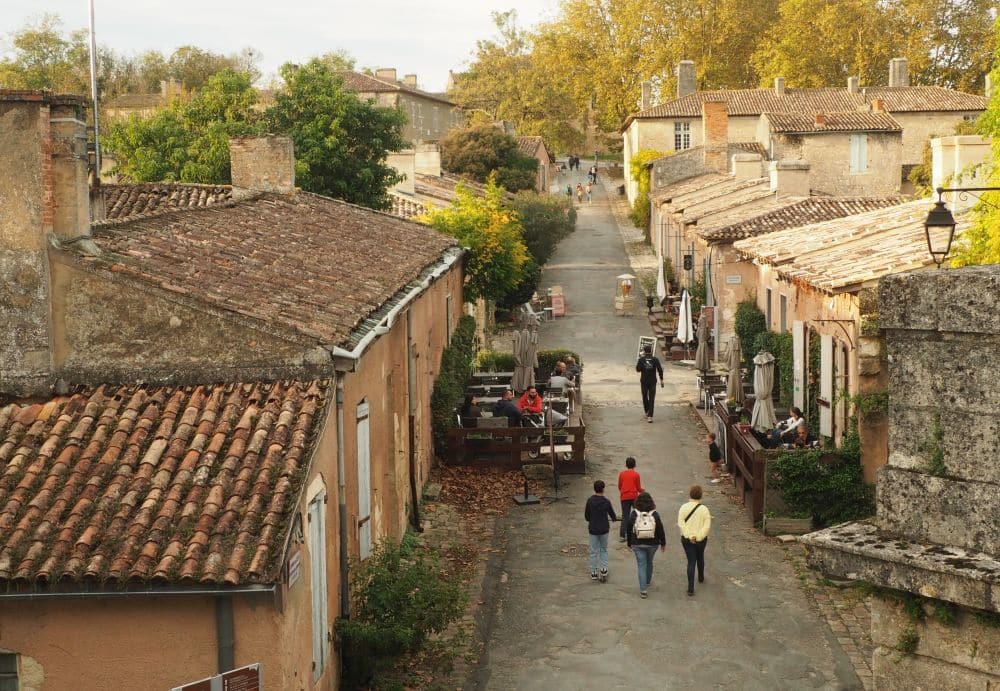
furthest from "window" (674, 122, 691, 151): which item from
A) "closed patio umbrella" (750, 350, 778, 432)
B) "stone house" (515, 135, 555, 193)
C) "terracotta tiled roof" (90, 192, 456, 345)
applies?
"closed patio umbrella" (750, 350, 778, 432)

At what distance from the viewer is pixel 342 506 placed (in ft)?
36.4

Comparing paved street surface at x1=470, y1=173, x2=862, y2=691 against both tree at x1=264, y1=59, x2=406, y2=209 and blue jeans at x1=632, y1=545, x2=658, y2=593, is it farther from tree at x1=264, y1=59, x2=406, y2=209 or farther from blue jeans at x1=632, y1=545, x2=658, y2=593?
tree at x1=264, y1=59, x2=406, y2=209

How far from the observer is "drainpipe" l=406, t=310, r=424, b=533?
17.3 meters

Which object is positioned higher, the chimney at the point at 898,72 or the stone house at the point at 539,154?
the chimney at the point at 898,72

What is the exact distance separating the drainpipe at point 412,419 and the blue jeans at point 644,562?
13.7 feet

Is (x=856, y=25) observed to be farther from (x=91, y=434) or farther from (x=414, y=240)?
(x=91, y=434)

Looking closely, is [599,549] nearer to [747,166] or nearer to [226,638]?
[226,638]

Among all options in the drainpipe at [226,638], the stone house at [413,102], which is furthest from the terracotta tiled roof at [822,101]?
the drainpipe at [226,638]

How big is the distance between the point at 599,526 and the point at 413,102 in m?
65.2

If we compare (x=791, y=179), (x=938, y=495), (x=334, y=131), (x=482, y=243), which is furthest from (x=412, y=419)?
(x=791, y=179)

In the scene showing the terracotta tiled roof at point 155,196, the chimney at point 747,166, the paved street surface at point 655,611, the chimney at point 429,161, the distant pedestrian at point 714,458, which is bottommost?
the paved street surface at point 655,611

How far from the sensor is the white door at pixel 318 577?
32.6 feet

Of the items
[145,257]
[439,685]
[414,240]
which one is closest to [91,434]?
[145,257]

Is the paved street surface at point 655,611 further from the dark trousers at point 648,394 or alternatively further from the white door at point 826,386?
the dark trousers at point 648,394
